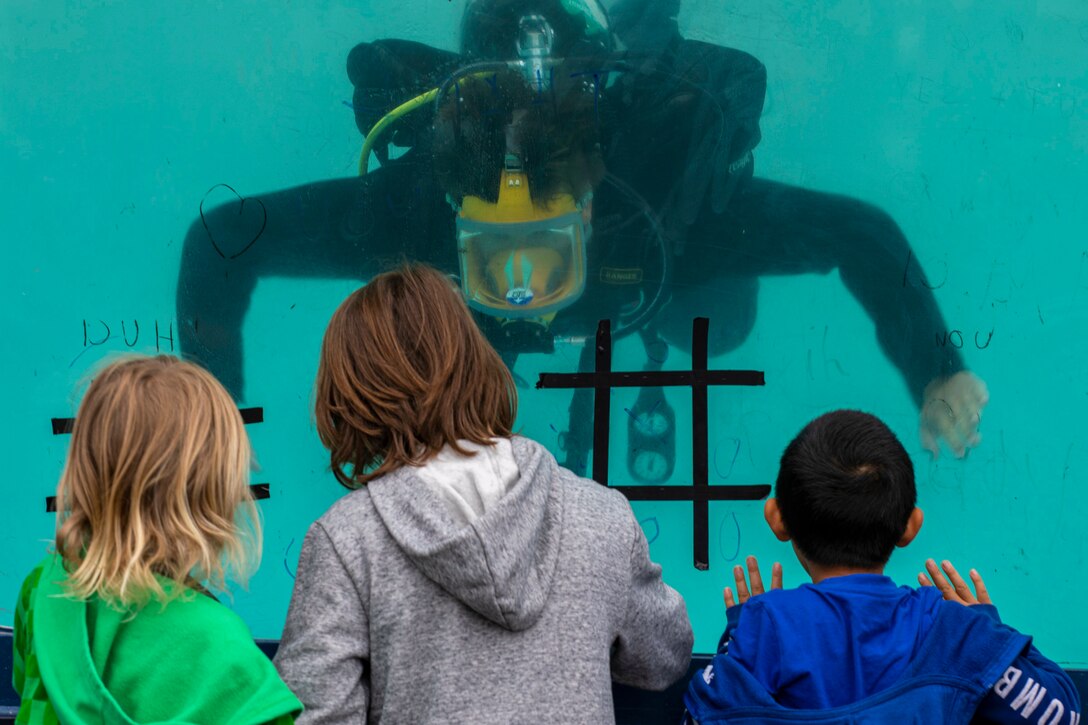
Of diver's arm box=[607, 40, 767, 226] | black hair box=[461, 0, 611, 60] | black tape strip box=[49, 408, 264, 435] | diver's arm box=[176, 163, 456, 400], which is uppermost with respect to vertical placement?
black hair box=[461, 0, 611, 60]

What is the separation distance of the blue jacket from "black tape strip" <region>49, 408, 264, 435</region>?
59.6 inches

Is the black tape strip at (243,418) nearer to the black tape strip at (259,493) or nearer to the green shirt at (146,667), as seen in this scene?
the black tape strip at (259,493)

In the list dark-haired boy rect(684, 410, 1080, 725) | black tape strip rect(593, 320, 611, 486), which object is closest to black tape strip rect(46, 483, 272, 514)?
black tape strip rect(593, 320, 611, 486)

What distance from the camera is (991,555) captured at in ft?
9.23

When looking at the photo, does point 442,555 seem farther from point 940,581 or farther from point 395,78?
point 395,78

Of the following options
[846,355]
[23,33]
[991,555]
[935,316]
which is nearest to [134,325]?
[23,33]

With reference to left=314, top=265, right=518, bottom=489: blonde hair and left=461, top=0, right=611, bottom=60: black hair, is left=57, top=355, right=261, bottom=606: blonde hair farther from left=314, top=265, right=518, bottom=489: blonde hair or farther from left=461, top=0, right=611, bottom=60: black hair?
left=461, top=0, right=611, bottom=60: black hair

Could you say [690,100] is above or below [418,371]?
above

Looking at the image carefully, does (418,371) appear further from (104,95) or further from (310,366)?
(104,95)

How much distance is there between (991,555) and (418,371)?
1.71 m

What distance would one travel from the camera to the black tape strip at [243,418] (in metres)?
2.88

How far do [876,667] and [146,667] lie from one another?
1054 mm

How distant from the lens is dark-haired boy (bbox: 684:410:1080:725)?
170 cm

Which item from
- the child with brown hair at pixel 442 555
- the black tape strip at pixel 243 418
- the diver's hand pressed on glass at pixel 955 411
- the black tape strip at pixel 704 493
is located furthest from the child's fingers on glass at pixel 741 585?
the black tape strip at pixel 243 418
